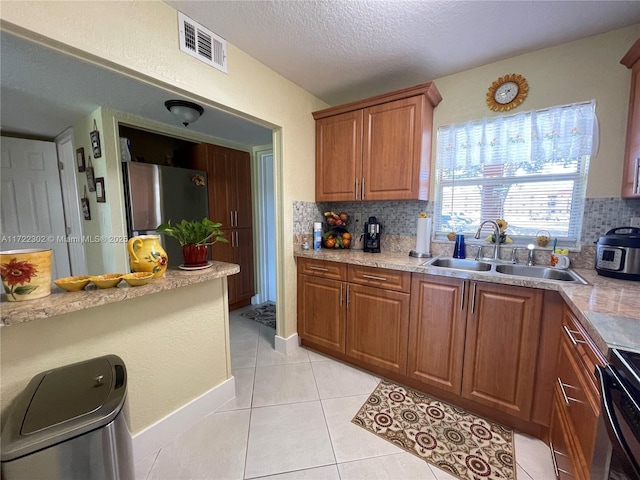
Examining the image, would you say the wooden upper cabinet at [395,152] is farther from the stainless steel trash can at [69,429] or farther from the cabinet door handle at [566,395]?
the stainless steel trash can at [69,429]

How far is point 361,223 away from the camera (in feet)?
8.32

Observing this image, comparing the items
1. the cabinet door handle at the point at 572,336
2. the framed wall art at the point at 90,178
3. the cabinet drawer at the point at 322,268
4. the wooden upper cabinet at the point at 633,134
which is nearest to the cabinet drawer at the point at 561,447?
the cabinet door handle at the point at 572,336

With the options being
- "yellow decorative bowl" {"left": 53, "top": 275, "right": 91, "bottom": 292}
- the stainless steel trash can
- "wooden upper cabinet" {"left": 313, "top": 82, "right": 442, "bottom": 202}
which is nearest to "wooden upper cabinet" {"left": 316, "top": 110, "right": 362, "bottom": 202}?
"wooden upper cabinet" {"left": 313, "top": 82, "right": 442, "bottom": 202}

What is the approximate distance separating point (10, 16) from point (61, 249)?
2.94m

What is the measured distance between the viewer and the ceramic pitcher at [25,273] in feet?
2.76

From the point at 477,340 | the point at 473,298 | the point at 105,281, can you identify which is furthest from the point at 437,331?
the point at 105,281

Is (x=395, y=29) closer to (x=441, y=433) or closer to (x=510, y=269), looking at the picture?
(x=510, y=269)

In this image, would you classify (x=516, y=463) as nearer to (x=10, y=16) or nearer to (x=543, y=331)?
(x=543, y=331)

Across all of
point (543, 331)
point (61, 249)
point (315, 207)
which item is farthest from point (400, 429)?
point (61, 249)

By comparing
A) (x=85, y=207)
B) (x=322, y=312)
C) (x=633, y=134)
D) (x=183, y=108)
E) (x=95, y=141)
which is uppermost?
(x=183, y=108)

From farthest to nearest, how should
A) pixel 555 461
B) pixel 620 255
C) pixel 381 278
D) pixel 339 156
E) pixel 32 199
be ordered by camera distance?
pixel 32 199
pixel 339 156
pixel 381 278
pixel 620 255
pixel 555 461

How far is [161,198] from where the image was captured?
102 inches

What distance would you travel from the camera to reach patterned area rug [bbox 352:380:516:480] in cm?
125

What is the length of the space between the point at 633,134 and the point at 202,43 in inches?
98.2
